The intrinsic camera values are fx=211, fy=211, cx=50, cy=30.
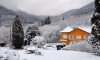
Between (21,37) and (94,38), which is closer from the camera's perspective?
(94,38)

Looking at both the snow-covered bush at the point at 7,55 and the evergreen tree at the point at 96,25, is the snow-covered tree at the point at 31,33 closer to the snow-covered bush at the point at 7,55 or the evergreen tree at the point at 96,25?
the evergreen tree at the point at 96,25

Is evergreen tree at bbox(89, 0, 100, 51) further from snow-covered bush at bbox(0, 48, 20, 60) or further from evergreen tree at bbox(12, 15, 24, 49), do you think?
evergreen tree at bbox(12, 15, 24, 49)

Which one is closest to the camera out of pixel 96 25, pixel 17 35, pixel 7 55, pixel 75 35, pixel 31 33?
pixel 7 55

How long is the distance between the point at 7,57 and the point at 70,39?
199 feet

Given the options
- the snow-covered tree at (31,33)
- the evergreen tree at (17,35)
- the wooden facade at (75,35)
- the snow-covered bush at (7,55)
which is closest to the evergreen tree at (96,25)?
the snow-covered bush at (7,55)

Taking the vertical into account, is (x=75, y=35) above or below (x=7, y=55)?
above

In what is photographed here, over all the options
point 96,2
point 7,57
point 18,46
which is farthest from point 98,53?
point 18,46

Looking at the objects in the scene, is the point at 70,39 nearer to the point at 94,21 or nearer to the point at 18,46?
the point at 18,46

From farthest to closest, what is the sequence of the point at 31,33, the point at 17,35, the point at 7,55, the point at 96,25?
the point at 31,33
the point at 17,35
the point at 96,25
the point at 7,55

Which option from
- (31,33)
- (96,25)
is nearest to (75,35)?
(31,33)

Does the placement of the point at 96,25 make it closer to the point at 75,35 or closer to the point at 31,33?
the point at 75,35

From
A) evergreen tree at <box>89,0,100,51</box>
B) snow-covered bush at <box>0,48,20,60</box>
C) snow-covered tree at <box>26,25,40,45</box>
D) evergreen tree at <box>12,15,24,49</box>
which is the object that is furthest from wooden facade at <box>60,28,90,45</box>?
snow-covered bush at <box>0,48,20,60</box>

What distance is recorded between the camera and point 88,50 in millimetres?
30469

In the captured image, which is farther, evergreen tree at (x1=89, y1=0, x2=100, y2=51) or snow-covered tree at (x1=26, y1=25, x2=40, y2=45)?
snow-covered tree at (x1=26, y1=25, x2=40, y2=45)
